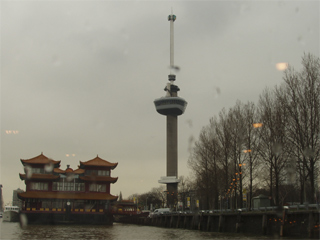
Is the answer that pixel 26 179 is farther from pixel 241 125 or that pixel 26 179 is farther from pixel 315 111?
pixel 315 111

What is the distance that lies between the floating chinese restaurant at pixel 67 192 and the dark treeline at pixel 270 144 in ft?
82.8

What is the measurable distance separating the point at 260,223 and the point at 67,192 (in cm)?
5249

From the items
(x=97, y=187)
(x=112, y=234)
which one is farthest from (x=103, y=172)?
(x=112, y=234)

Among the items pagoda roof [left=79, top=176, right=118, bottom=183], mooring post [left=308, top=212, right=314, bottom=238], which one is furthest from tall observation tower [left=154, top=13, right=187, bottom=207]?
mooring post [left=308, top=212, right=314, bottom=238]

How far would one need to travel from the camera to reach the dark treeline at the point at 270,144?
3503 centimetres

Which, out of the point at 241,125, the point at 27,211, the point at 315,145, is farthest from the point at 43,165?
the point at 315,145

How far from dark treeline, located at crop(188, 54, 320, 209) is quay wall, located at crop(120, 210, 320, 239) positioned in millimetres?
4164

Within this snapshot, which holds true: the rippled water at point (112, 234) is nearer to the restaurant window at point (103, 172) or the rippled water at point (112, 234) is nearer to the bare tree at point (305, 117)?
the bare tree at point (305, 117)

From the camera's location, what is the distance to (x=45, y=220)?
7456 centimetres

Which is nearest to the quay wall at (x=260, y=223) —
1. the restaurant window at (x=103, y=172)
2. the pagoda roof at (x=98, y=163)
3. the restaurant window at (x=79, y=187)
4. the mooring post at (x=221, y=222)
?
the mooring post at (x=221, y=222)

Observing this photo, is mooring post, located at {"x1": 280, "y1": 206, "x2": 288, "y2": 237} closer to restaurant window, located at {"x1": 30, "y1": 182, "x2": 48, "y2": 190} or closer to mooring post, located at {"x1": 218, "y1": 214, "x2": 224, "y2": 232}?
mooring post, located at {"x1": 218, "y1": 214, "x2": 224, "y2": 232}

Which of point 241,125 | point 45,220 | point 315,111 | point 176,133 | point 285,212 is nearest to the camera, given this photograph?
point 285,212

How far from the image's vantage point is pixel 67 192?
262 feet

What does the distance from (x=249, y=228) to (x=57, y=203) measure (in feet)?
164
